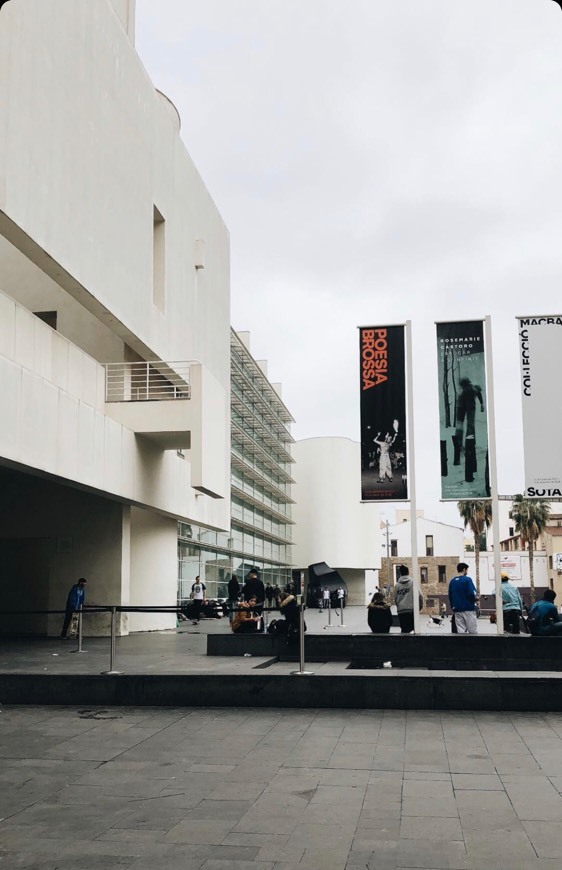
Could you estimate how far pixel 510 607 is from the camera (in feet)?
57.4

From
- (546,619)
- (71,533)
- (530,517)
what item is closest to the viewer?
(546,619)

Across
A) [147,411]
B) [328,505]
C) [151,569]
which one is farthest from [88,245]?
[328,505]

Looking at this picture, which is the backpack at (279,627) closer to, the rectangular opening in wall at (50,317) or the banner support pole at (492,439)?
the banner support pole at (492,439)

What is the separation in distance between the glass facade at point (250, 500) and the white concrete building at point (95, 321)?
11.7 metres

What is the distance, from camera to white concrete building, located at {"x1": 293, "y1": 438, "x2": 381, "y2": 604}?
7981 centimetres

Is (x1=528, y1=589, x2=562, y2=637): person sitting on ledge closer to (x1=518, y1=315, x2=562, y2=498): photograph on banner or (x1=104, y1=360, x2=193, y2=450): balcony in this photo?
(x1=518, y1=315, x2=562, y2=498): photograph on banner

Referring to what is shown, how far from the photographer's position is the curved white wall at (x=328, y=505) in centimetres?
7981

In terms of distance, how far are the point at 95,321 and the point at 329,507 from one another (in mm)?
60493

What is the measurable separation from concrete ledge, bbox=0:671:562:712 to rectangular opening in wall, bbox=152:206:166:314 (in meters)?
14.8

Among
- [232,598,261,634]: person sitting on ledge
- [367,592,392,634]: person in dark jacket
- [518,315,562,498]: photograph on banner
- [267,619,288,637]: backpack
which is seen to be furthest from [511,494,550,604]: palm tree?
[267,619,288,637]: backpack

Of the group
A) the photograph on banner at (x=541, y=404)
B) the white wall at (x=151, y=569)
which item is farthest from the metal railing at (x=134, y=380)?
the photograph on banner at (x=541, y=404)

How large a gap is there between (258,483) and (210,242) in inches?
1198

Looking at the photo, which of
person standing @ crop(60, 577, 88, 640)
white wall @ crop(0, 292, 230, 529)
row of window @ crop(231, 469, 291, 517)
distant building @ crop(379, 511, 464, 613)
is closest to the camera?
white wall @ crop(0, 292, 230, 529)

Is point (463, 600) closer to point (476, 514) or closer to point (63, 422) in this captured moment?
point (63, 422)
